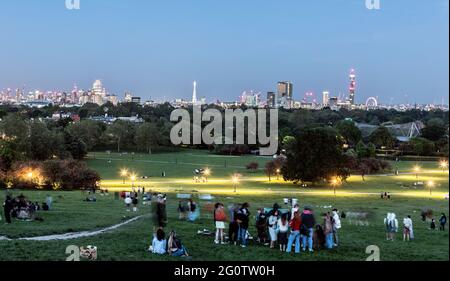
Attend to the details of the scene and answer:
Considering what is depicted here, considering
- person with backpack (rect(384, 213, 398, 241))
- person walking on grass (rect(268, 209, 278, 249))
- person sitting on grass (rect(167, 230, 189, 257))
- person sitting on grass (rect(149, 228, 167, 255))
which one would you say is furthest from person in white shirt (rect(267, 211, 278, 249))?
person with backpack (rect(384, 213, 398, 241))

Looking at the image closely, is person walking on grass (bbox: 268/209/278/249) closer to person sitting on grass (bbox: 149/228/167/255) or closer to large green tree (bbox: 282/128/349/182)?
person sitting on grass (bbox: 149/228/167/255)

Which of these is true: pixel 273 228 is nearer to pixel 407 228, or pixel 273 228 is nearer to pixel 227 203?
pixel 407 228

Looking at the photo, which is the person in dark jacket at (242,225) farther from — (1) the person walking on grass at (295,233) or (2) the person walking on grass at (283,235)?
(1) the person walking on grass at (295,233)

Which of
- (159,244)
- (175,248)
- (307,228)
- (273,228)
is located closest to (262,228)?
(273,228)

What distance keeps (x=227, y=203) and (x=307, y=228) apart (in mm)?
20855

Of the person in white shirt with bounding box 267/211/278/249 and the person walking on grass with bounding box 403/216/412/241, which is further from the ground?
the person in white shirt with bounding box 267/211/278/249

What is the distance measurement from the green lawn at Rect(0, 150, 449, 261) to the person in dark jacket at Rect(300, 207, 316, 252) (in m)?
0.65

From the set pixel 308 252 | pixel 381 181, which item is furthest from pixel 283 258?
pixel 381 181

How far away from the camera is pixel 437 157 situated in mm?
103688

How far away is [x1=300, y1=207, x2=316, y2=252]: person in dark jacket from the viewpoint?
18109mm

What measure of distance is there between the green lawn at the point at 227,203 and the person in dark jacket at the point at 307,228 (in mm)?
648

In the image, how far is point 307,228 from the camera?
59.8ft
